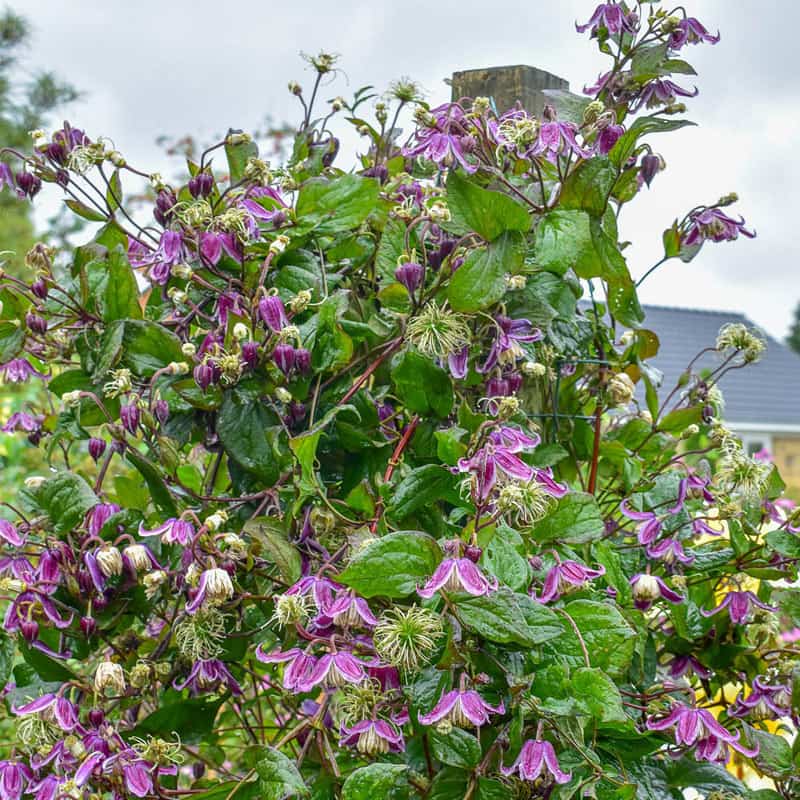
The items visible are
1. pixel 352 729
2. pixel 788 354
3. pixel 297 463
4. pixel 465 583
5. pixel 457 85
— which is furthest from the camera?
pixel 788 354

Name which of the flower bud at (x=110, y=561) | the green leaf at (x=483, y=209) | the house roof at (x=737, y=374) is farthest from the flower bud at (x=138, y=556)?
the house roof at (x=737, y=374)

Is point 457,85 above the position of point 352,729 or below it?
above

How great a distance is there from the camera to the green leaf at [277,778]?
0.80 metres

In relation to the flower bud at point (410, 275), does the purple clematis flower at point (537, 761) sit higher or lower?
lower

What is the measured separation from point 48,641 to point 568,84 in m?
0.97

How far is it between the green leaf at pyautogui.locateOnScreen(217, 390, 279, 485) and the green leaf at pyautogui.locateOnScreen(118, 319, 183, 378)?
9 cm

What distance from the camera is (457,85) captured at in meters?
1.36

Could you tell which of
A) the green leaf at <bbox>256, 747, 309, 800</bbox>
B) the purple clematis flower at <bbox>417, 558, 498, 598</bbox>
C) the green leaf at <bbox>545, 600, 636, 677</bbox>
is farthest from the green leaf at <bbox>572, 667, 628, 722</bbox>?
the green leaf at <bbox>256, 747, 309, 800</bbox>

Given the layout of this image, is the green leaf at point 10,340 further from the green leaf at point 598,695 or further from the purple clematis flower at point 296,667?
the green leaf at point 598,695

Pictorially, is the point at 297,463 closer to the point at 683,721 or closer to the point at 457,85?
the point at 683,721

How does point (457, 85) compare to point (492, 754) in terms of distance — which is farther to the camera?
point (457, 85)

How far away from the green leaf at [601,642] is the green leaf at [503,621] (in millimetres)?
52

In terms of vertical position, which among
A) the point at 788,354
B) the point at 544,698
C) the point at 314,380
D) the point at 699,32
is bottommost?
the point at 544,698

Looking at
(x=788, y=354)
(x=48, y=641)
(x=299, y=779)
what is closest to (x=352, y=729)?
(x=299, y=779)
